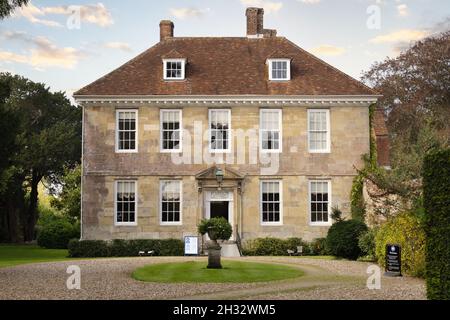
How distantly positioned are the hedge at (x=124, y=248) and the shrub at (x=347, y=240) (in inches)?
307

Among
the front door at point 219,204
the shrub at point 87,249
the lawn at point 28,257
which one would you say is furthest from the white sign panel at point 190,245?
the lawn at point 28,257

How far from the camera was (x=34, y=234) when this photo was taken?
2295 inches

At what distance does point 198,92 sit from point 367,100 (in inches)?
335

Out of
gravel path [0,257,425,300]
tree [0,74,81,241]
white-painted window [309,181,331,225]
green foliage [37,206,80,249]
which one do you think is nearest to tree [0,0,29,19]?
gravel path [0,257,425,300]

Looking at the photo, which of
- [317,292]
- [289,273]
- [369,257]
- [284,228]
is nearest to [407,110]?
[284,228]

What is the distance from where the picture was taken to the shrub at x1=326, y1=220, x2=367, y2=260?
2817 centimetres

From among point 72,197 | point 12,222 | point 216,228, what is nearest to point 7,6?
point 216,228

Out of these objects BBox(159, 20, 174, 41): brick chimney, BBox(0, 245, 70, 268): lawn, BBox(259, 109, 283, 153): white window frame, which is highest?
BBox(159, 20, 174, 41): brick chimney

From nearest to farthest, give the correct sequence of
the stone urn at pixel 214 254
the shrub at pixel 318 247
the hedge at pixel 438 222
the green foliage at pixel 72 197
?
the hedge at pixel 438 222 < the stone urn at pixel 214 254 < the shrub at pixel 318 247 < the green foliage at pixel 72 197

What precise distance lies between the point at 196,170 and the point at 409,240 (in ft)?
48.6

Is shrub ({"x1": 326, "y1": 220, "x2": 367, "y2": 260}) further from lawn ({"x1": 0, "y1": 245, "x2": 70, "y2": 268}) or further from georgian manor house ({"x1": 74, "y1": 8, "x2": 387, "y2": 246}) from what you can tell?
lawn ({"x1": 0, "y1": 245, "x2": 70, "y2": 268})

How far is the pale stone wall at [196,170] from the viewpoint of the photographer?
33.1 m

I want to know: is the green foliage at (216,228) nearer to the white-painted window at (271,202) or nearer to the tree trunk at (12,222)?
the white-painted window at (271,202)

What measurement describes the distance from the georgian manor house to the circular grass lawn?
955cm
